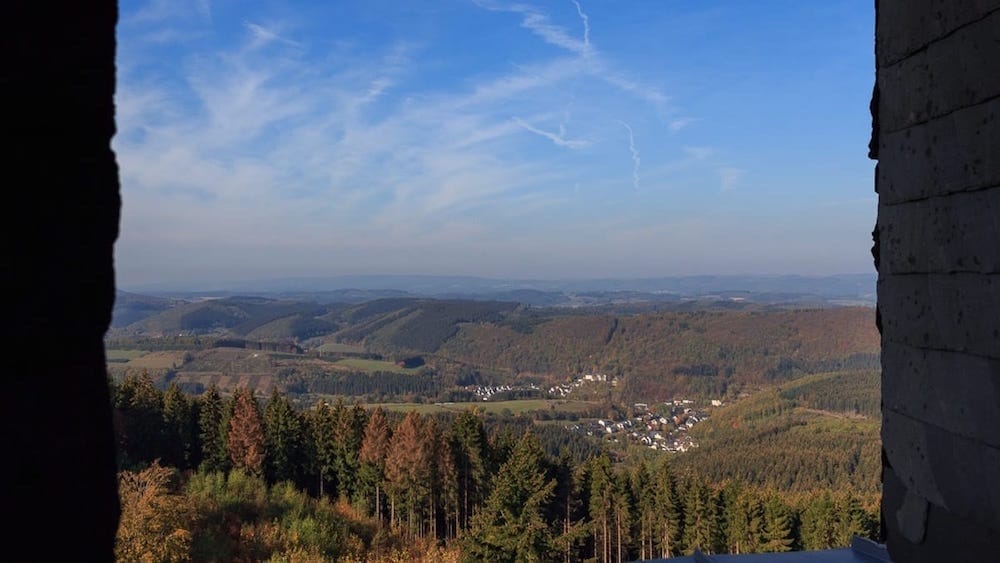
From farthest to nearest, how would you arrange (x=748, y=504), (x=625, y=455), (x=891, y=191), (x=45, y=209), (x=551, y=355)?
1. (x=551, y=355)
2. (x=625, y=455)
3. (x=748, y=504)
4. (x=891, y=191)
5. (x=45, y=209)

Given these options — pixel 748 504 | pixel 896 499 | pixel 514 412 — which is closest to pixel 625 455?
pixel 514 412

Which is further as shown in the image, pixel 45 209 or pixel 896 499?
pixel 896 499

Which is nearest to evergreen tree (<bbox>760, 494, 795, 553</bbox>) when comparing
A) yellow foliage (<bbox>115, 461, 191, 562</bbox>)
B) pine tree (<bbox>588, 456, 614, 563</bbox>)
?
pine tree (<bbox>588, 456, 614, 563</bbox>)

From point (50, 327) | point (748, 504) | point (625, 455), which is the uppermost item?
point (50, 327)

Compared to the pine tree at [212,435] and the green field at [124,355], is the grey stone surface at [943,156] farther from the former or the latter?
the green field at [124,355]

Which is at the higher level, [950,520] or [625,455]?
[950,520]

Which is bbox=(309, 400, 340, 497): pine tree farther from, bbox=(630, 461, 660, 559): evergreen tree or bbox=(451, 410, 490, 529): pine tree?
bbox=(630, 461, 660, 559): evergreen tree

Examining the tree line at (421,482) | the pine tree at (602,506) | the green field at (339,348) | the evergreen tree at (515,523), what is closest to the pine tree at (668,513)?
the tree line at (421,482)

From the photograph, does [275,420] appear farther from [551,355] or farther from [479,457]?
[551,355]
